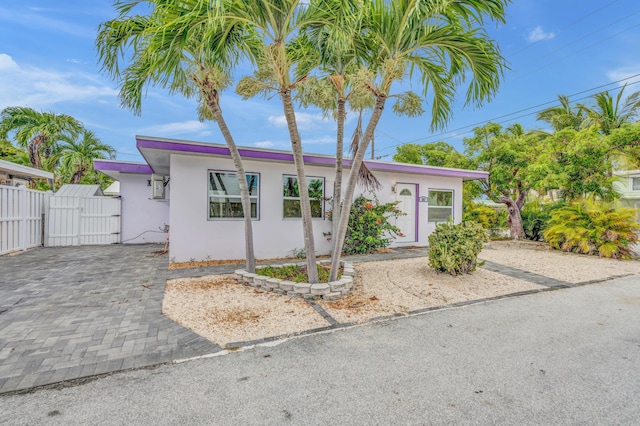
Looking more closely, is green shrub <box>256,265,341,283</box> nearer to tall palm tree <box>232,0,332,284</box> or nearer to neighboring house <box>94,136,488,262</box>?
tall palm tree <box>232,0,332,284</box>

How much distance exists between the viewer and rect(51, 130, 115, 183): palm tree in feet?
46.4

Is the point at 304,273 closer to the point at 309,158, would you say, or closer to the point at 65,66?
the point at 309,158

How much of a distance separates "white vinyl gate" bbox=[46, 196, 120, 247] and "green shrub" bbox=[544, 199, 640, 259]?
14757 millimetres

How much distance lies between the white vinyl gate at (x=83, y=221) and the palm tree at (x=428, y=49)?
951cm

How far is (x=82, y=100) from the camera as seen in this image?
1491 centimetres

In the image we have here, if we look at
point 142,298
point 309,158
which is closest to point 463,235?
point 309,158

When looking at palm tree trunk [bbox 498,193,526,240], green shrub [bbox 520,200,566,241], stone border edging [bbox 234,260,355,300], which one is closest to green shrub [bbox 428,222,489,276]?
stone border edging [bbox 234,260,355,300]

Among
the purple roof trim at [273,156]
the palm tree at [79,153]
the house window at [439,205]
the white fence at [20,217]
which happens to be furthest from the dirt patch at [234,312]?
the palm tree at [79,153]

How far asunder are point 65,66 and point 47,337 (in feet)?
40.6

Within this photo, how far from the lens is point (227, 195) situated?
7.49 metres

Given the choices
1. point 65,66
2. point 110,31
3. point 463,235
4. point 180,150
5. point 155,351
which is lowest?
point 155,351

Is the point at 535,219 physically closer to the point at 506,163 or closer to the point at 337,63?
the point at 506,163

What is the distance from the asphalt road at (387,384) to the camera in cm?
203

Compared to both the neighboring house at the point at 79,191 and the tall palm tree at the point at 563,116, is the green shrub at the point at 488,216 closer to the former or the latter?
the tall palm tree at the point at 563,116
